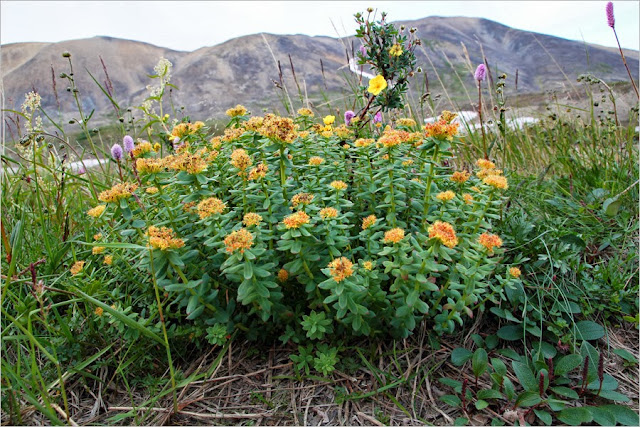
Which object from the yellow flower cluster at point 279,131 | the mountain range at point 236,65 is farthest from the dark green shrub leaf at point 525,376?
the mountain range at point 236,65

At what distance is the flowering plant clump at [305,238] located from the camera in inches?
60.3

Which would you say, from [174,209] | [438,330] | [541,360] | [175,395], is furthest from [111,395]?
[541,360]

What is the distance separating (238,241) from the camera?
56.6 inches

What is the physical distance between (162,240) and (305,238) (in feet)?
1.75

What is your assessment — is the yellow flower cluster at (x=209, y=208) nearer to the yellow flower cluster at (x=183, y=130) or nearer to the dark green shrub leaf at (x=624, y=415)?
the yellow flower cluster at (x=183, y=130)

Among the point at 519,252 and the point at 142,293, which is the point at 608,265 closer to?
the point at 519,252

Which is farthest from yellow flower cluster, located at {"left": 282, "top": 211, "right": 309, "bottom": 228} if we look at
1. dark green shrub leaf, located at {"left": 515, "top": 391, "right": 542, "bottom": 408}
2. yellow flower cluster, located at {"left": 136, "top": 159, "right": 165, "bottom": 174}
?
dark green shrub leaf, located at {"left": 515, "top": 391, "right": 542, "bottom": 408}

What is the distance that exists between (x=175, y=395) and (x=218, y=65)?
1322 centimetres

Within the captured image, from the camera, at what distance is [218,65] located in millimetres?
13312

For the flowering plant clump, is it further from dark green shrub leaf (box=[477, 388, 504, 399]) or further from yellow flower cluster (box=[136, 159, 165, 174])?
dark green shrub leaf (box=[477, 388, 504, 399])

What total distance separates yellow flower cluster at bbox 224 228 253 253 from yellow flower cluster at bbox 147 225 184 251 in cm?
23

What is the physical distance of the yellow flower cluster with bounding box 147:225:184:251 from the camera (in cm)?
149

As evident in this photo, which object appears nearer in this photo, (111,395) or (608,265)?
(111,395)

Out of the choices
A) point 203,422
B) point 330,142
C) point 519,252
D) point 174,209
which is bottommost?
point 203,422
